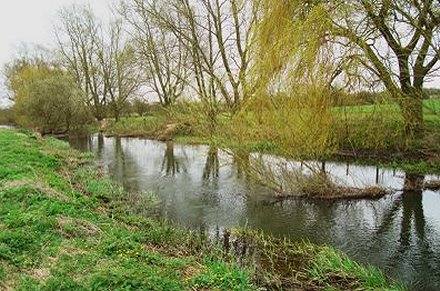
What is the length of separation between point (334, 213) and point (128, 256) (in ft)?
19.4

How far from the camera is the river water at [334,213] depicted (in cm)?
747

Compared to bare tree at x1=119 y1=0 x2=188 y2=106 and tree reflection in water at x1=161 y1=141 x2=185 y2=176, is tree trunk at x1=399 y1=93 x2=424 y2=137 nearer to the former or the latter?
tree reflection in water at x1=161 y1=141 x2=185 y2=176

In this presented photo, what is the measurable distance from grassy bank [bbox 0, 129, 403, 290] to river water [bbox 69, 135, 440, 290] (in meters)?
0.79

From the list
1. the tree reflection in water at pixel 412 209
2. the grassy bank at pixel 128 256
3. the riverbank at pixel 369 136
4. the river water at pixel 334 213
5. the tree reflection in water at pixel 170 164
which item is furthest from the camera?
the tree reflection in water at pixel 170 164

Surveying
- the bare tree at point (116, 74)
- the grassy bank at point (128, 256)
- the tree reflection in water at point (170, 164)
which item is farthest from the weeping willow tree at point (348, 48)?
the bare tree at point (116, 74)

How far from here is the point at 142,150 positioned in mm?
25328

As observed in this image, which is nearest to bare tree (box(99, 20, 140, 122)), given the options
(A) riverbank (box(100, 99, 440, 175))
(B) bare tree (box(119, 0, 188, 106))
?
(B) bare tree (box(119, 0, 188, 106))

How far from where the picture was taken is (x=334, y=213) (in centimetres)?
1024

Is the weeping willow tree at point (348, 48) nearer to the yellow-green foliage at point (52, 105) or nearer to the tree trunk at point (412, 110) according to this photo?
the tree trunk at point (412, 110)

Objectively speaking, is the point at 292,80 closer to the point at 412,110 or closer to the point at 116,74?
the point at 412,110

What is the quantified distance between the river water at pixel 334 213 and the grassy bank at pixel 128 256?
31.3 inches

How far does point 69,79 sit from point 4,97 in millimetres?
23552

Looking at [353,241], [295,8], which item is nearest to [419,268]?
[353,241]

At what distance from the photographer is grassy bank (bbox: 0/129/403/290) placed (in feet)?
17.3
